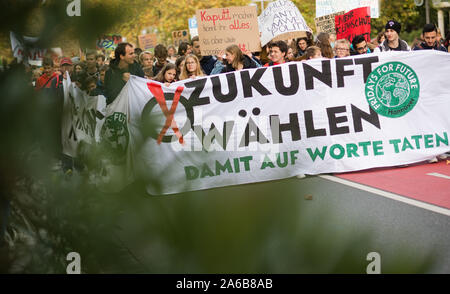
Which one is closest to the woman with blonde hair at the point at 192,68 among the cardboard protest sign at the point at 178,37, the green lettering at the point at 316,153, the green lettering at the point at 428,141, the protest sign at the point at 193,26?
the green lettering at the point at 316,153

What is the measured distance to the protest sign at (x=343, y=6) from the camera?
1490 cm

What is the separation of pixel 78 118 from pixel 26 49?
165mm

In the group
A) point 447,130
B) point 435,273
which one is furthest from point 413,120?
point 435,273

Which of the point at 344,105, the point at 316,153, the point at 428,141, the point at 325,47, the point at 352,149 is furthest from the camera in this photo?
the point at 325,47

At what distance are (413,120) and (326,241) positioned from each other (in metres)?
8.38

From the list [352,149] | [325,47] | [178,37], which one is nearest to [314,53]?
[325,47]

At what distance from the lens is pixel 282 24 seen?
38.5 feet

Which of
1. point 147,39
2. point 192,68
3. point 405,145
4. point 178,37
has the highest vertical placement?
point 178,37

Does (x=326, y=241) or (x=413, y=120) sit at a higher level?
(x=326, y=241)

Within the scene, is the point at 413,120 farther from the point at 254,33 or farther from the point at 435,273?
the point at 435,273

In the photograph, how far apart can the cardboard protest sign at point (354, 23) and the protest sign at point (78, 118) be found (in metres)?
11.5

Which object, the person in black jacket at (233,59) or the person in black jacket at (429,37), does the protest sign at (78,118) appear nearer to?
the person in black jacket at (233,59)

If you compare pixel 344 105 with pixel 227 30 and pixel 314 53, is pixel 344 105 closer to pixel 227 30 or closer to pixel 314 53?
pixel 314 53

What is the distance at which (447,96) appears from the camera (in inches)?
367
